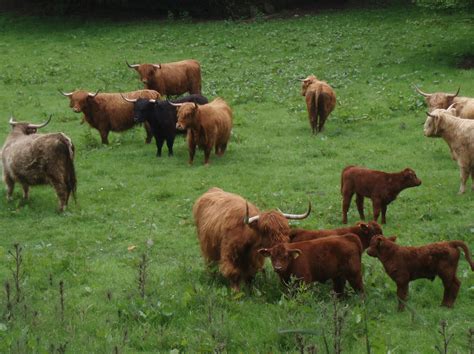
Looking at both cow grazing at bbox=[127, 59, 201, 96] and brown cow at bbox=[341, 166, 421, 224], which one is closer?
brown cow at bbox=[341, 166, 421, 224]

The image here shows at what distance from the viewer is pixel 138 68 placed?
71.9 ft

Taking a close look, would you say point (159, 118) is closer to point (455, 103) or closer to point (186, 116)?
point (186, 116)

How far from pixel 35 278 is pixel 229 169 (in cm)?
675

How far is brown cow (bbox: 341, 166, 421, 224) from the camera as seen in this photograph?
11398mm

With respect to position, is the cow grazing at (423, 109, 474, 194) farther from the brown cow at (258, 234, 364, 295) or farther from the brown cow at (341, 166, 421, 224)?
the brown cow at (258, 234, 364, 295)

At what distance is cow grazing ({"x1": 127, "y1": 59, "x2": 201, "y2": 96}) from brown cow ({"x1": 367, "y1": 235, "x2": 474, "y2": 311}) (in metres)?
14.6

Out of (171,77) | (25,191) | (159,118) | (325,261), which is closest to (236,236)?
(325,261)

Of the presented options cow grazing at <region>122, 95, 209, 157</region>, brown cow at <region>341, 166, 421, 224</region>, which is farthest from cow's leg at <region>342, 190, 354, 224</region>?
cow grazing at <region>122, 95, 209, 157</region>

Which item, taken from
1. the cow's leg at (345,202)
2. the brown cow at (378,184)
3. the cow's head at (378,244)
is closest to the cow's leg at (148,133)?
the cow's leg at (345,202)

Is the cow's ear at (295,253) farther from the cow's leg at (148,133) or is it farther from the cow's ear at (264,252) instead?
the cow's leg at (148,133)

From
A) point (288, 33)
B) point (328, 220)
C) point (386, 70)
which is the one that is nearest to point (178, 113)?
point (328, 220)

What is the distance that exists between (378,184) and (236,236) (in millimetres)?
3520

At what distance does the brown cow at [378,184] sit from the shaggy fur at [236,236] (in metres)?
2.87

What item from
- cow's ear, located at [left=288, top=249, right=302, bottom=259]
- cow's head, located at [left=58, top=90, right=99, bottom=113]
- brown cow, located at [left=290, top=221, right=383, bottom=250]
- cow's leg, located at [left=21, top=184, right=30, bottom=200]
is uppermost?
cow's ear, located at [left=288, top=249, right=302, bottom=259]
